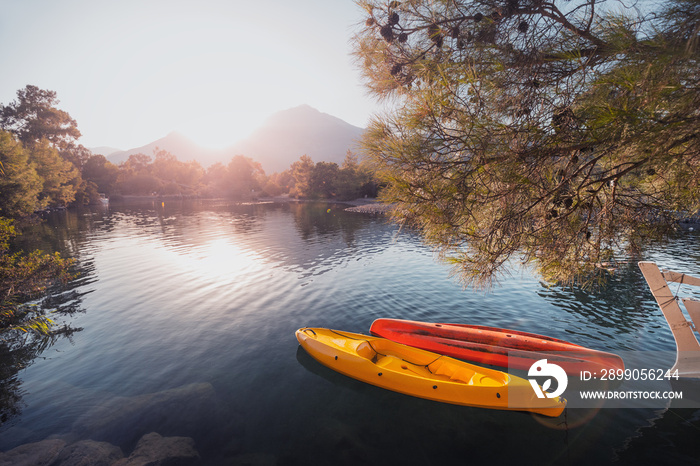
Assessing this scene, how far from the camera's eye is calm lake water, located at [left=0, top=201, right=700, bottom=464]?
19.0 feet

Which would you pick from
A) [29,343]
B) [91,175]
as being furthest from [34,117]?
[29,343]

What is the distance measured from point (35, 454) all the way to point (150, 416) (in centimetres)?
185

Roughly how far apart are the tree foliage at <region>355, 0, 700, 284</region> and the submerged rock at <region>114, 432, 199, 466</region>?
6316 millimetres

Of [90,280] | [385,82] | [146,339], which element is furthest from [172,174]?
[385,82]

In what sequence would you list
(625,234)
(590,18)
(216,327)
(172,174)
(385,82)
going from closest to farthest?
1. (590,18)
2. (625,234)
3. (385,82)
4. (216,327)
5. (172,174)

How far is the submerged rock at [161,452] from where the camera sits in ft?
18.2

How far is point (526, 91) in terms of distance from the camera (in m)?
→ 4.61

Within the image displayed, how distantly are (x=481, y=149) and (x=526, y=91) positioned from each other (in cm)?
116

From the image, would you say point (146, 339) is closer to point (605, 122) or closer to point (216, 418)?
point (216, 418)

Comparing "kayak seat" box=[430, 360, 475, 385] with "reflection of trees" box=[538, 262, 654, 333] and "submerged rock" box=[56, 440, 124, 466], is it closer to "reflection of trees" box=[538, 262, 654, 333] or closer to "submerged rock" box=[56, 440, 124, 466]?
"reflection of trees" box=[538, 262, 654, 333]

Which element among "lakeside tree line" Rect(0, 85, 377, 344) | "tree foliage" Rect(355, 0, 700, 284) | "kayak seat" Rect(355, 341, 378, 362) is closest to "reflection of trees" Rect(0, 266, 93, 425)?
"lakeside tree line" Rect(0, 85, 377, 344)

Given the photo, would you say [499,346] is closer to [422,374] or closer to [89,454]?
[422,374]

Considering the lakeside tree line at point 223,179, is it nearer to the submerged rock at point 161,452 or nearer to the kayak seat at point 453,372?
the kayak seat at point 453,372

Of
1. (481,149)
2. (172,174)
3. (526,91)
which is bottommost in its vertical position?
(481,149)
